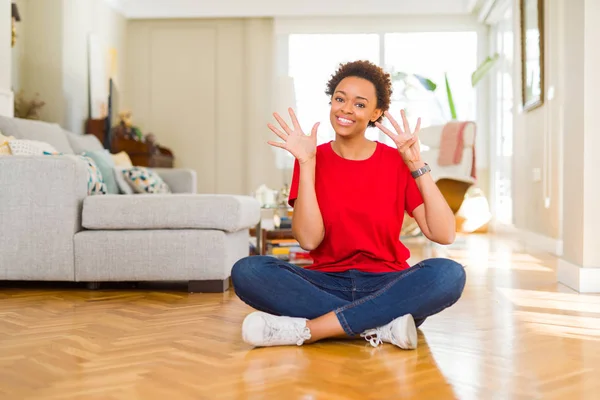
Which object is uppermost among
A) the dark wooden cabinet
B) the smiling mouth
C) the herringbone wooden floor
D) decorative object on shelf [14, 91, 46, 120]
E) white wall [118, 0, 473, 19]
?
white wall [118, 0, 473, 19]

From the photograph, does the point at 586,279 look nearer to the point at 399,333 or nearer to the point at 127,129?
the point at 399,333

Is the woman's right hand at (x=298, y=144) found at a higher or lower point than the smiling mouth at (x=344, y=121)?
lower

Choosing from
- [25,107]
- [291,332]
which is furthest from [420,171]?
[25,107]

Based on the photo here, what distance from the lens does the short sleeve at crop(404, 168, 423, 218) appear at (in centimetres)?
216

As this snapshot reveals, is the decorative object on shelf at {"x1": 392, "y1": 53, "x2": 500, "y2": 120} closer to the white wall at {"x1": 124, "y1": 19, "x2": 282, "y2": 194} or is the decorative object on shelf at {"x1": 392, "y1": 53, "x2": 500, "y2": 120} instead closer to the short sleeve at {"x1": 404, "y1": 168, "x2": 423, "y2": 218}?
the white wall at {"x1": 124, "y1": 19, "x2": 282, "y2": 194}

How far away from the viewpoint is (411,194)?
2176 mm

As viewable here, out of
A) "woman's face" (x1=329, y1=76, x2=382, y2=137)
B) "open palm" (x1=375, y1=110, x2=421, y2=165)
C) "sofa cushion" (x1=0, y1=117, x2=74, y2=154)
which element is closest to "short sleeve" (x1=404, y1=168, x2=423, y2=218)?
"open palm" (x1=375, y1=110, x2=421, y2=165)

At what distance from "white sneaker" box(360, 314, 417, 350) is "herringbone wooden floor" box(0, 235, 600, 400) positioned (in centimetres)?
3

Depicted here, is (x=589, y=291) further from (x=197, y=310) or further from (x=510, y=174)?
(x=510, y=174)

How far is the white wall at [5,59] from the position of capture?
184 inches

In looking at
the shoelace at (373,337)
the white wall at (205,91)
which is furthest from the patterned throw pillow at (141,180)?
the white wall at (205,91)

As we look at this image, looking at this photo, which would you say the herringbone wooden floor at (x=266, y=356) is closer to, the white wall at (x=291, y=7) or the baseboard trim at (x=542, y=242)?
the baseboard trim at (x=542, y=242)

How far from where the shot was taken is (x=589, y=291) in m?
3.24

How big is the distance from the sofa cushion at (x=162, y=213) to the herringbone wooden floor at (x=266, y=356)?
0.38 m
